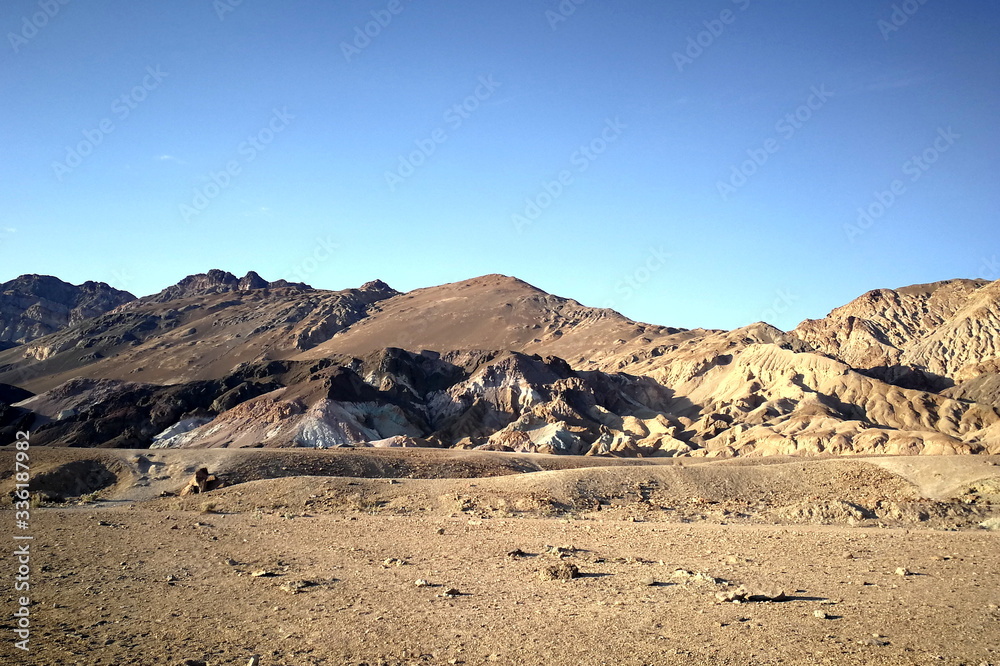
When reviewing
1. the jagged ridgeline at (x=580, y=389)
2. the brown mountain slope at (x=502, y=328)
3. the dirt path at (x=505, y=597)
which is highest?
the brown mountain slope at (x=502, y=328)

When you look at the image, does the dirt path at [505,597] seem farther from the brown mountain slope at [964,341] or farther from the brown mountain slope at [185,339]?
the brown mountain slope at [185,339]

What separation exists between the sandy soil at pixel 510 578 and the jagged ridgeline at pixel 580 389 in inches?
1337

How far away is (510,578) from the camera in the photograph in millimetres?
12883

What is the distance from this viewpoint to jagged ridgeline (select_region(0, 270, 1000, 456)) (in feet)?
205

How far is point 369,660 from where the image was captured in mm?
8883

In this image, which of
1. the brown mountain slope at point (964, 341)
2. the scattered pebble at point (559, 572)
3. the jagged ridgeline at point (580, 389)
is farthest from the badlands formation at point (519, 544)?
the brown mountain slope at point (964, 341)

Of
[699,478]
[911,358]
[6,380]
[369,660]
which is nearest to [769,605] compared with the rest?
[369,660]

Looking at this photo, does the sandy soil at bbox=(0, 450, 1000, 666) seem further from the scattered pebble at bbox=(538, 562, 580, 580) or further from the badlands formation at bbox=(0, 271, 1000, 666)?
the scattered pebble at bbox=(538, 562, 580, 580)

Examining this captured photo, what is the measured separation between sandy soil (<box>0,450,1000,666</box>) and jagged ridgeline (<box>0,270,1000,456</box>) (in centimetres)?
3396

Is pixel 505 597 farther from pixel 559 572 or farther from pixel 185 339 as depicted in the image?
pixel 185 339

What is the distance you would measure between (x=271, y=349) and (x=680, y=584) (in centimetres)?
13379

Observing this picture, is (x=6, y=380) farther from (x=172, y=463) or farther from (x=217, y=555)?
(x=217, y=555)

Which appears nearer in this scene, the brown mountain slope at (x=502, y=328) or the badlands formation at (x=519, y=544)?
the badlands formation at (x=519, y=544)

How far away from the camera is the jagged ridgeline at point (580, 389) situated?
6262cm
